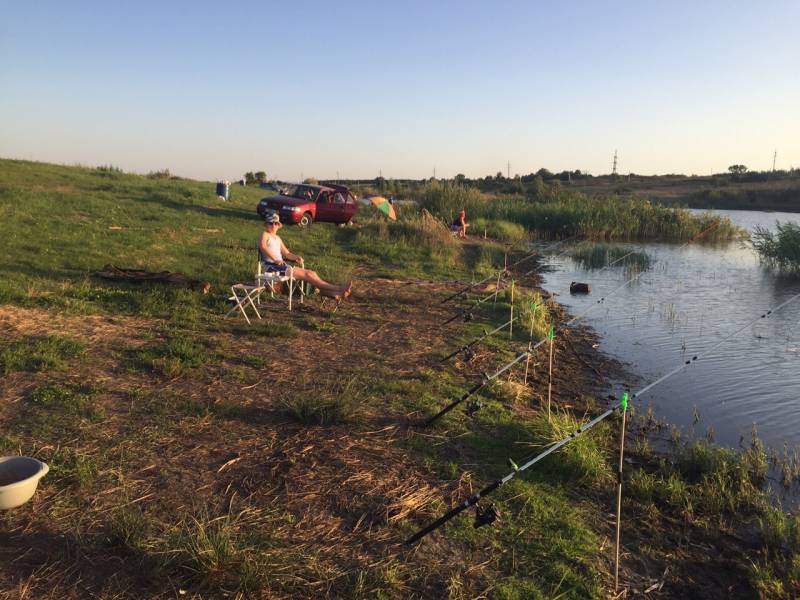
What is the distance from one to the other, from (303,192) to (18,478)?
721 inches

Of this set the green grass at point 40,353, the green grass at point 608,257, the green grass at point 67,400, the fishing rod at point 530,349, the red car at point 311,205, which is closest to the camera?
the green grass at point 67,400

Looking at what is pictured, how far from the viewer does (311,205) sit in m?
20.4

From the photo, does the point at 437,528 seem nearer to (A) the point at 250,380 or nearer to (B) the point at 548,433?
(B) the point at 548,433

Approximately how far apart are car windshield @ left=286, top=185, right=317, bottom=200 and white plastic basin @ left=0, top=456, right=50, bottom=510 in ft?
58.0

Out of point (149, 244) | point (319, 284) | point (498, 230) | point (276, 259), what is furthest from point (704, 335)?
point (498, 230)

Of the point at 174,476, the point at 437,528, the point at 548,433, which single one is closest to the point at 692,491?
the point at 548,433

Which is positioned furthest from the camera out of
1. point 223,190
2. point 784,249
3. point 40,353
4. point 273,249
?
point 223,190

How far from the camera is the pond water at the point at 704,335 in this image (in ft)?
21.9

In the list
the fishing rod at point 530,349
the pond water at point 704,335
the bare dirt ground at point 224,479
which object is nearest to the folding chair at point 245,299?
the bare dirt ground at point 224,479

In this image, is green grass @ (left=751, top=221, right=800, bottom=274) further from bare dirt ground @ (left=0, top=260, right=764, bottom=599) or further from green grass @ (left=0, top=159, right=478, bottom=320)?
bare dirt ground @ (left=0, top=260, right=764, bottom=599)

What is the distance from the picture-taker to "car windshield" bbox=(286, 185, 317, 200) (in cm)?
2089

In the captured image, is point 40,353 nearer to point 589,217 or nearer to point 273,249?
point 273,249

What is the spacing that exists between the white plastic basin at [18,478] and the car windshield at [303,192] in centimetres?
1769

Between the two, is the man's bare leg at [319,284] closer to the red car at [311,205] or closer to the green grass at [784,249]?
the red car at [311,205]
